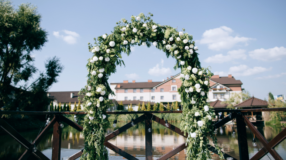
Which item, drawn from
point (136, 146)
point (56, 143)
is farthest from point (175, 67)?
point (136, 146)

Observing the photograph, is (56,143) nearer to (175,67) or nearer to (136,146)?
(175,67)

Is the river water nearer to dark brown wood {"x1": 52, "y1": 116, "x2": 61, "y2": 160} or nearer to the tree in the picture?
dark brown wood {"x1": 52, "y1": 116, "x2": 61, "y2": 160}

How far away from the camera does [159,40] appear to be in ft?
13.0

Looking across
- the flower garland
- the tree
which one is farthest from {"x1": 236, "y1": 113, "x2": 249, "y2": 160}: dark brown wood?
the tree

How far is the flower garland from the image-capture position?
3275 millimetres

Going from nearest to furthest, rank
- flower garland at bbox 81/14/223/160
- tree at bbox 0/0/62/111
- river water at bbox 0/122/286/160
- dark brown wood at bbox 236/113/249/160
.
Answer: flower garland at bbox 81/14/223/160
dark brown wood at bbox 236/113/249/160
river water at bbox 0/122/286/160
tree at bbox 0/0/62/111

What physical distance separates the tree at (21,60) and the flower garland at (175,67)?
48.6 ft

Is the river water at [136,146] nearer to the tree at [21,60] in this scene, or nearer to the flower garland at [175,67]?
the flower garland at [175,67]

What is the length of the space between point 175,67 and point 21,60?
17.7m

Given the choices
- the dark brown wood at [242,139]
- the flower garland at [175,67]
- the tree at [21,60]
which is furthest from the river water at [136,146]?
the tree at [21,60]

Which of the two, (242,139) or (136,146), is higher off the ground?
(242,139)

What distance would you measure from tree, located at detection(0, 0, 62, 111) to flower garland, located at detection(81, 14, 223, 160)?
14809 mm

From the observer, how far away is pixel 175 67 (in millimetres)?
3801

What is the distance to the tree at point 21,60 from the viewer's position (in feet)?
48.6
